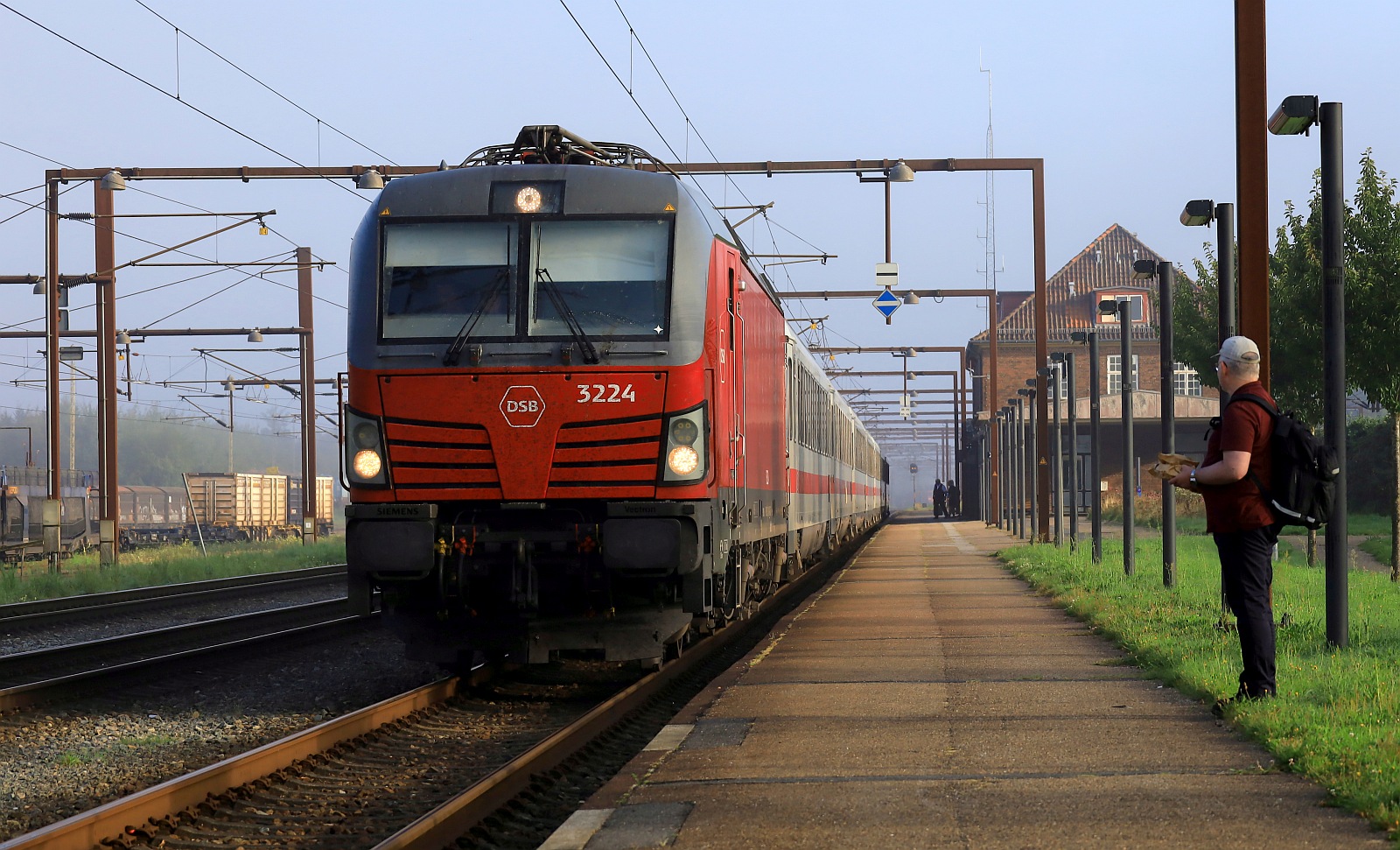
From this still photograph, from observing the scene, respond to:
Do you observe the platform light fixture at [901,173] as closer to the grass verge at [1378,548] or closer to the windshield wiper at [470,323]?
the grass verge at [1378,548]

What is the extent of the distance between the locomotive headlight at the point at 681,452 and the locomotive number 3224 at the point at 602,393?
308mm

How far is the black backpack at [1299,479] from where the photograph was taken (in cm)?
746

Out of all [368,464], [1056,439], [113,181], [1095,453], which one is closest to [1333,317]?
[368,464]

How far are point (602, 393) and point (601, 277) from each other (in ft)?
2.80

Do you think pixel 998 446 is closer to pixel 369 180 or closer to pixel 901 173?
pixel 901 173

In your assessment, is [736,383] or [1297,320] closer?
[736,383]

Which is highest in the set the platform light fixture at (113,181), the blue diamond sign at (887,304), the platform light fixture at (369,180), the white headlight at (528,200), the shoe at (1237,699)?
the platform light fixture at (113,181)

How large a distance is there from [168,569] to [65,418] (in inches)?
3919

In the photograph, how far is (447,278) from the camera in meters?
9.89

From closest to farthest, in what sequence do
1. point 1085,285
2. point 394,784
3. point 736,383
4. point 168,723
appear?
point 394,784 → point 168,723 → point 736,383 → point 1085,285

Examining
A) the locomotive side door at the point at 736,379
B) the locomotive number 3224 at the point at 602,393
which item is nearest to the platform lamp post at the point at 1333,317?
the locomotive side door at the point at 736,379

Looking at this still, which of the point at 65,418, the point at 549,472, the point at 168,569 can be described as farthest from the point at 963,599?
the point at 65,418

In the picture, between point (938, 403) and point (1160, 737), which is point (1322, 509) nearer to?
point (1160, 737)

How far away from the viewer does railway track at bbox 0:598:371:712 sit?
10.6m
